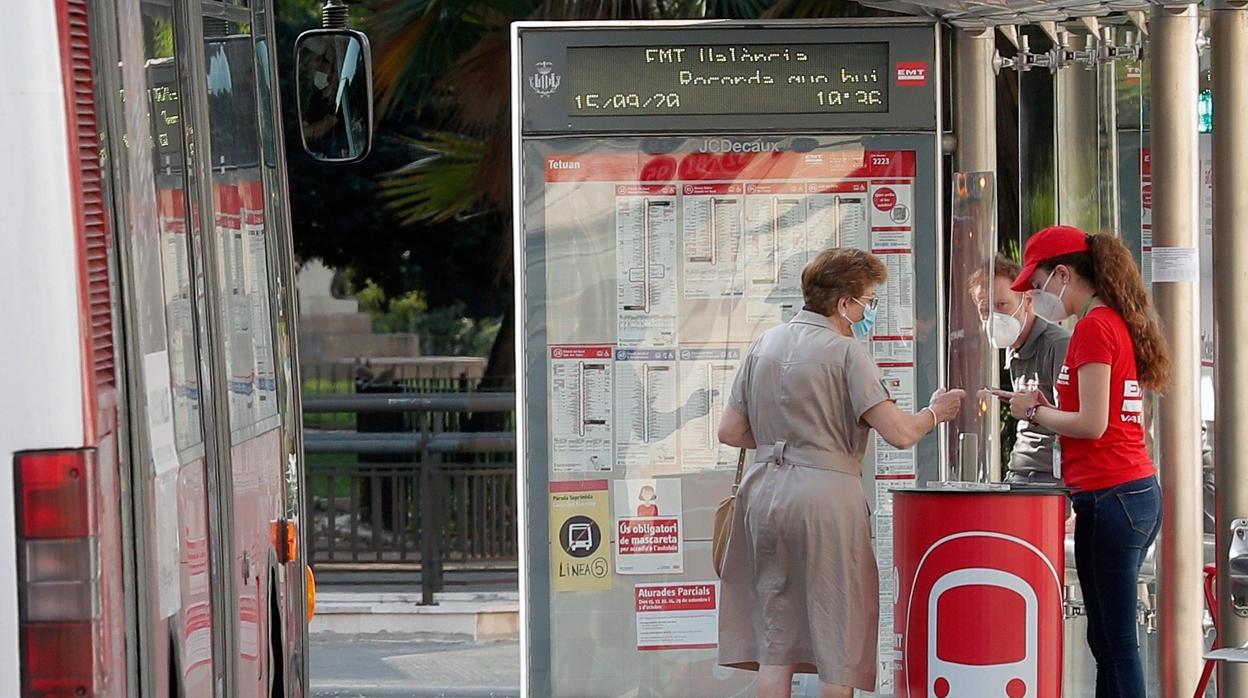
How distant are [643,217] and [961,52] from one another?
1307 mm

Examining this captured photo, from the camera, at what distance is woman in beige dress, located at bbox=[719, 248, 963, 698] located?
5699 millimetres

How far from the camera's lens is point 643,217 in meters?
6.72

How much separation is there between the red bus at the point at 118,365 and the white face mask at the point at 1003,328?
324 cm

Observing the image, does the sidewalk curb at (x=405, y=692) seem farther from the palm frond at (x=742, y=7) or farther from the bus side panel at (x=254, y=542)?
the bus side panel at (x=254, y=542)

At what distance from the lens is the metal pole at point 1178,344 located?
230 inches

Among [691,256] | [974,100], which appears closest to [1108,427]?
[974,100]

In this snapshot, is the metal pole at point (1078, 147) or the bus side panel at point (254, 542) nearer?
the bus side panel at point (254, 542)

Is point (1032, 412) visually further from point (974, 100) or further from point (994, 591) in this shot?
point (974, 100)

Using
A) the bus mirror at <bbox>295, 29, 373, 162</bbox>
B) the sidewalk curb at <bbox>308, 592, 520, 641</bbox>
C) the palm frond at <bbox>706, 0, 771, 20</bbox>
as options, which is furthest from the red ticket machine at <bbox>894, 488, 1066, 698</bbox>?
the palm frond at <bbox>706, 0, 771, 20</bbox>

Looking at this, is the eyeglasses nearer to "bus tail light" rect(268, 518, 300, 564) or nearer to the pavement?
"bus tail light" rect(268, 518, 300, 564)

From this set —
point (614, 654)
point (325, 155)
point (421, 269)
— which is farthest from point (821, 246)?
point (421, 269)

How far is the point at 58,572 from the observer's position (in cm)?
261

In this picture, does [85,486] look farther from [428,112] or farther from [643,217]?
[428,112]

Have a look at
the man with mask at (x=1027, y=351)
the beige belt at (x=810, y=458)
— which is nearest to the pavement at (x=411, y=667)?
the beige belt at (x=810, y=458)
